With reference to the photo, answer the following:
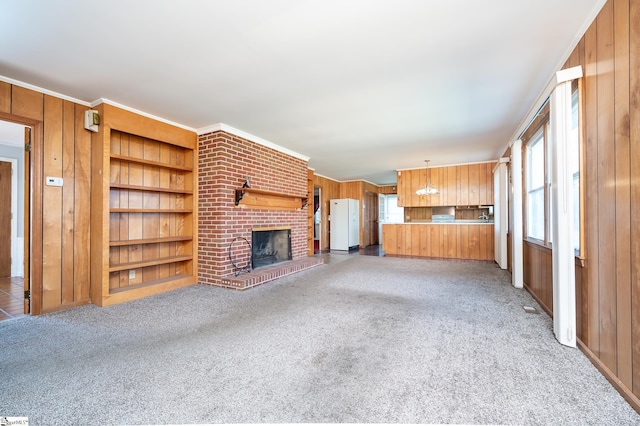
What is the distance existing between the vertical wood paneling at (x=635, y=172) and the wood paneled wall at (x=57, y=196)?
466 centimetres

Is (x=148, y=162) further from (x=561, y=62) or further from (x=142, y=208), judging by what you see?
(x=561, y=62)

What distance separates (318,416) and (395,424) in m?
0.36

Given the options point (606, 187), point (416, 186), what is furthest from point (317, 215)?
point (606, 187)

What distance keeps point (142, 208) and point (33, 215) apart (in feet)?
3.25

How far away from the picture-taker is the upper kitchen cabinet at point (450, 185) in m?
6.64

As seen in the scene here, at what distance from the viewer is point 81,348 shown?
2078 millimetres

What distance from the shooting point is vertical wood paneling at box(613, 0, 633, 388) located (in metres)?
1.45

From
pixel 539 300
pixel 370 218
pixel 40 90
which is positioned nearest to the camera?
pixel 40 90

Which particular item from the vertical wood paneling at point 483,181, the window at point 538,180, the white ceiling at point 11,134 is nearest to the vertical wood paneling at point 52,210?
the white ceiling at point 11,134

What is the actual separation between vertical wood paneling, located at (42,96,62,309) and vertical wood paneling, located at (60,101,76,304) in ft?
0.11

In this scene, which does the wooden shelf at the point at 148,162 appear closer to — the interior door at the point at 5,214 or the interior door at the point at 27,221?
the interior door at the point at 27,221

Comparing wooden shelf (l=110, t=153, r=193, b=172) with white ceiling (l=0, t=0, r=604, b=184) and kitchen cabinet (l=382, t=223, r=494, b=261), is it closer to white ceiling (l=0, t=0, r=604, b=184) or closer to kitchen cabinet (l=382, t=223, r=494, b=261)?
white ceiling (l=0, t=0, r=604, b=184)

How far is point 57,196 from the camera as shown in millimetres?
2980

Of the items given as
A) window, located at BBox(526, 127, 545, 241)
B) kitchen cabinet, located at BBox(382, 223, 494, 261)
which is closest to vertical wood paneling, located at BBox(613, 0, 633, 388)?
window, located at BBox(526, 127, 545, 241)
